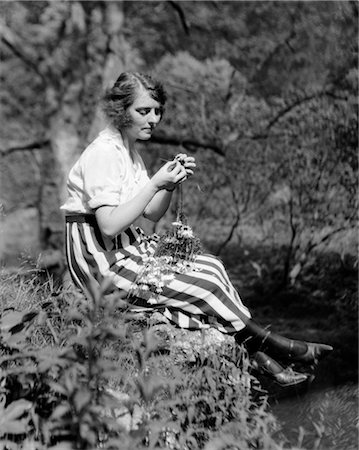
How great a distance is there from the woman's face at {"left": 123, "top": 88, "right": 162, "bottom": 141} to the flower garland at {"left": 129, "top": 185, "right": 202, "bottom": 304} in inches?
16.4

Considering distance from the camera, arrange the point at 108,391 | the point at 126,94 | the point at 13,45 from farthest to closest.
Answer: the point at 13,45 → the point at 126,94 → the point at 108,391

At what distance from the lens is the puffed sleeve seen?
3100 millimetres

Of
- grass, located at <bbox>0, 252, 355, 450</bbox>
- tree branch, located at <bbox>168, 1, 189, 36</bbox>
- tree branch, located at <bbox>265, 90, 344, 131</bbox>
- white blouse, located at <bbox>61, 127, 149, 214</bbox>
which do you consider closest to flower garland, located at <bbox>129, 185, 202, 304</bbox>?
grass, located at <bbox>0, 252, 355, 450</bbox>

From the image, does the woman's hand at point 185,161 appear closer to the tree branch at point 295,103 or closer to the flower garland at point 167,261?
the flower garland at point 167,261

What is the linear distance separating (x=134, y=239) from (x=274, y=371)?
89 cm

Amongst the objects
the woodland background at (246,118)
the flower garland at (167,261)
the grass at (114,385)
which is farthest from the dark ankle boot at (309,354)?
the woodland background at (246,118)

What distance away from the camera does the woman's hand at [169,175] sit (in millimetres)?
3057

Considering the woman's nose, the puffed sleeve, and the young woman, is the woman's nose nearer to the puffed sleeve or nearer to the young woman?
the young woman

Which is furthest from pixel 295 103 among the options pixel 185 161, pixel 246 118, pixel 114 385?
pixel 114 385

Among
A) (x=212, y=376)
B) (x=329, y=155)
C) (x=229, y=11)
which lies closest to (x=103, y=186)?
(x=212, y=376)

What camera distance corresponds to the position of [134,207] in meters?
3.03

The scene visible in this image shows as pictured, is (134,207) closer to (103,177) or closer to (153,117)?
(103,177)

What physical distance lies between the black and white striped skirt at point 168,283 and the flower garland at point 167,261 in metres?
0.03

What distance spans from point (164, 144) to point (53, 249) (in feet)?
6.85
